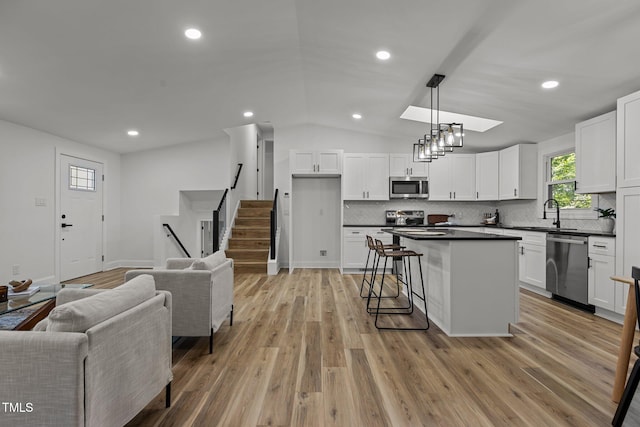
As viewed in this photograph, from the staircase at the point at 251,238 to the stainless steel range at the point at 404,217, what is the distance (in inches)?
102

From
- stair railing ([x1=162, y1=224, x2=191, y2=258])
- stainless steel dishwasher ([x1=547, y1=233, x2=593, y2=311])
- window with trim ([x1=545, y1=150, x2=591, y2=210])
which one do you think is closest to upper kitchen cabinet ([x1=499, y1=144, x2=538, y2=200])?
window with trim ([x1=545, y1=150, x2=591, y2=210])

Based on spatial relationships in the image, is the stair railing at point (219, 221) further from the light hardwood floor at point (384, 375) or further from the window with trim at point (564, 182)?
the window with trim at point (564, 182)

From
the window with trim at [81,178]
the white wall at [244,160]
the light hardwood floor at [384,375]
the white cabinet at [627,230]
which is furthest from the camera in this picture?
the white wall at [244,160]

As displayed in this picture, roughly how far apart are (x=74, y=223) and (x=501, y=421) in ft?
21.9

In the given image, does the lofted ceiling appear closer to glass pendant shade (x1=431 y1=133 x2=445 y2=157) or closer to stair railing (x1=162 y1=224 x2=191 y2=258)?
glass pendant shade (x1=431 y1=133 x2=445 y2=157)

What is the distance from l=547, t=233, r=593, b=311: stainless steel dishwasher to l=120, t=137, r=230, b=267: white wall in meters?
5.88

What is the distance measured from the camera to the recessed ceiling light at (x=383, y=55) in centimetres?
352

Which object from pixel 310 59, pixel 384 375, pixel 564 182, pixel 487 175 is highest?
pixel 310 59

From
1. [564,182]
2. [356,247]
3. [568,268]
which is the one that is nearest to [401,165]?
[356,247]

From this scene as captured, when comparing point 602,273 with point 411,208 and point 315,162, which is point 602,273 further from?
point 315,162

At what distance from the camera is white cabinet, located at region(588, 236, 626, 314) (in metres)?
3.48

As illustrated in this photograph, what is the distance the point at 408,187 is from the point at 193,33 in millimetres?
4627

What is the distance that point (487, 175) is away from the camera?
620 centimetres

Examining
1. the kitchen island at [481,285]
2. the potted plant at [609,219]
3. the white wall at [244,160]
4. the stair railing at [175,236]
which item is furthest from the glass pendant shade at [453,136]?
the stair railing at [175,236]
